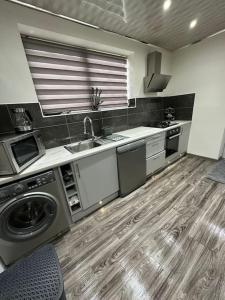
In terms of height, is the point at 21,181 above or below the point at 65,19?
below

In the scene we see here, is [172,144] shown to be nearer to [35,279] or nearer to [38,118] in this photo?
[38,118]

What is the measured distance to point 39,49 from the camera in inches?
67.2

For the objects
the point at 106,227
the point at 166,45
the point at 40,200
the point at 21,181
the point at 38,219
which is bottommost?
the point at 106,227

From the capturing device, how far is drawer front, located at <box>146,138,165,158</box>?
2.20 meters

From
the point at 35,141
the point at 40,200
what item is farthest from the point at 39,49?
the point at 40,200

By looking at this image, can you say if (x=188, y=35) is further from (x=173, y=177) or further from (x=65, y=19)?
(x=173, y=177)

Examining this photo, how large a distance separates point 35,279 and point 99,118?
1949 mm

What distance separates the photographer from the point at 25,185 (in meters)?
1.15

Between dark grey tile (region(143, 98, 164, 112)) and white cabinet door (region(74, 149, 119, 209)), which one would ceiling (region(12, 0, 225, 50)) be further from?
white cabinet door (region(74, 149, 119, 209))

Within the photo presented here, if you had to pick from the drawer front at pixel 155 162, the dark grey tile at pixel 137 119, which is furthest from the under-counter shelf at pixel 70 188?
the dark grey tile at pixel 137 119

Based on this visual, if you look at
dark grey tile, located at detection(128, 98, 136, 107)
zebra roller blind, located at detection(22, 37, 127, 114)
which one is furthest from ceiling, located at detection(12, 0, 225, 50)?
dark grey tile, located at detection(128, 98, 136, 107)

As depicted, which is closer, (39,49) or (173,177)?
(39,49)

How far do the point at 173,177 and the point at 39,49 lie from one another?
2.80m

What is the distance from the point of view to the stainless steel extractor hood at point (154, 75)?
8.13 feet
